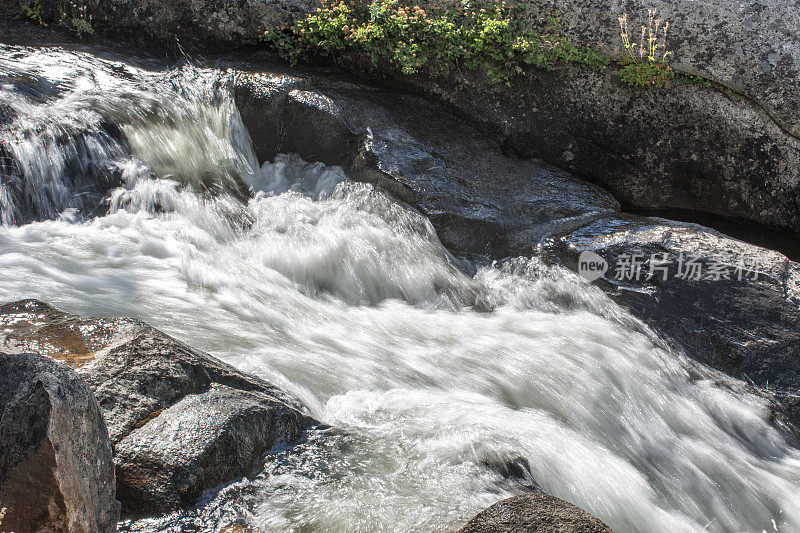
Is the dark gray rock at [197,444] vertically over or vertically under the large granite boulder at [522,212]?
under

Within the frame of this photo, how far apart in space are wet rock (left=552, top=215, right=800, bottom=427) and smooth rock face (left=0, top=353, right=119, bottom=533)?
4199 millimetres

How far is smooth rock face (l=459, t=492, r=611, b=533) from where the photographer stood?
2357mm

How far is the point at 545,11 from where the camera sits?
7113 millimetres

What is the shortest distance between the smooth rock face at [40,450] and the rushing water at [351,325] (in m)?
0.45

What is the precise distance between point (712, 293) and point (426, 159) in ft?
9.32

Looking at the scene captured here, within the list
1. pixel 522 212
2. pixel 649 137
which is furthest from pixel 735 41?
pixel 522 212

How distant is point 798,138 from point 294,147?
16.9 feet

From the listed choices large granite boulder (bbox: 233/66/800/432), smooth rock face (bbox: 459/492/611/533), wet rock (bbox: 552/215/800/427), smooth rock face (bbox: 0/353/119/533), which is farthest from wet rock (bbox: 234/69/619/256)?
smooth rock face (bbox: 0/353/119/533)

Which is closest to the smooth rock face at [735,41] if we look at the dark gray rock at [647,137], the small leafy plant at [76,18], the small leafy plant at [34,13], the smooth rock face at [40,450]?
the dark gray rock at [647,137]

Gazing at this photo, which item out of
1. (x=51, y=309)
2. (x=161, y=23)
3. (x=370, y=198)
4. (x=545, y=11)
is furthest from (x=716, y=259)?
(x=161, y=23)

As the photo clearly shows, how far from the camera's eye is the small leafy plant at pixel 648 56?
671 centimetres

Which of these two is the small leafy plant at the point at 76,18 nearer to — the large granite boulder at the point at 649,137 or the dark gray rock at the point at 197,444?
the large granite boulder at the point at 649,137

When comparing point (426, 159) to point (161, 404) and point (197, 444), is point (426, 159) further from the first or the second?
point (197, 444)

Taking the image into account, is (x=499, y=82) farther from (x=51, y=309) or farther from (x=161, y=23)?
(x=51, y=309)
